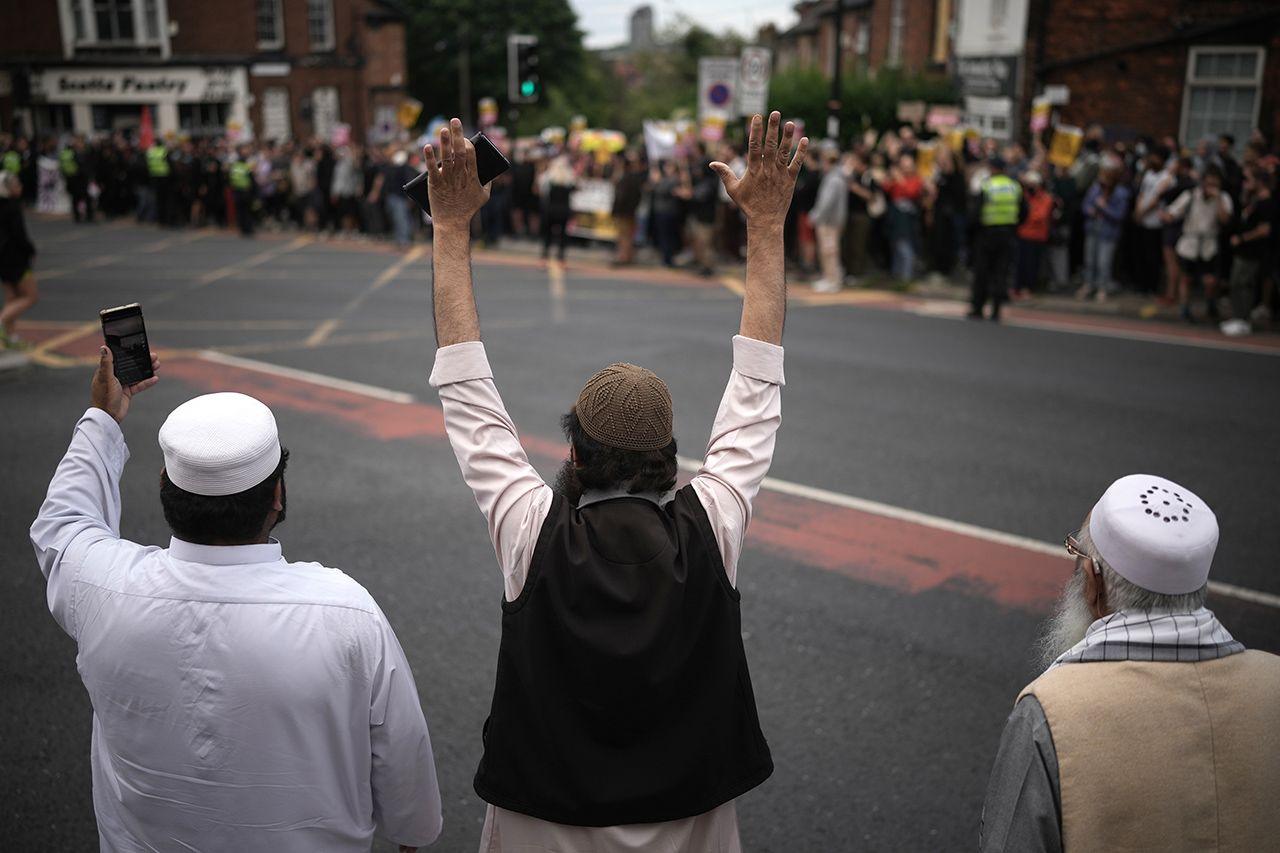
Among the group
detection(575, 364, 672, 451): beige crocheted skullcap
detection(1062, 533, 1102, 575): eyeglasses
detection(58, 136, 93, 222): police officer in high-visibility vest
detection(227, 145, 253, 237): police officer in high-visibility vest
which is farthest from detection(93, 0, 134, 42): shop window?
detection(1062, 533, 1102, 575): eyeglasses

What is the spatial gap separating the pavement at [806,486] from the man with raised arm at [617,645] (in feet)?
5.73

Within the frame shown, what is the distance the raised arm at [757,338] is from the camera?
2.64 m

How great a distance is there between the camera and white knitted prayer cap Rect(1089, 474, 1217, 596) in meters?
2.17

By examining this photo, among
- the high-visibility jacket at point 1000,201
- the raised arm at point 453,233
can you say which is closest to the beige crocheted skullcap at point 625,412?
the raised arm at point 453,233

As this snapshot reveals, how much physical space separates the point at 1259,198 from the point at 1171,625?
1307 cm

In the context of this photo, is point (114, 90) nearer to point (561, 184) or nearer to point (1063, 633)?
point (561, 184)

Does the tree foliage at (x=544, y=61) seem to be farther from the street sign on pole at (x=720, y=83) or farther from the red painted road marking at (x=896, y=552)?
the red painted road marking at (x=896, y=552)

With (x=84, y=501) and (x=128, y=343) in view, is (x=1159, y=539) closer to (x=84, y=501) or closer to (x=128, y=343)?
(x=84, y=501)

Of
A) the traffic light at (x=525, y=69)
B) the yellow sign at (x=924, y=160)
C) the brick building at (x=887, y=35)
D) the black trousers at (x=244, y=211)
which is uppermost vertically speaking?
the brick building at (x=887, y=35)

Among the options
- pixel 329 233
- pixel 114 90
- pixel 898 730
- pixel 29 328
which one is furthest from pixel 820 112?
pixel 114 90

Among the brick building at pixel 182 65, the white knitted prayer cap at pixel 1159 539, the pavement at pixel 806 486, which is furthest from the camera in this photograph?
the brick building at pixel 182 65

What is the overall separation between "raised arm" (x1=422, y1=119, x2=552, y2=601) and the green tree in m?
59.7

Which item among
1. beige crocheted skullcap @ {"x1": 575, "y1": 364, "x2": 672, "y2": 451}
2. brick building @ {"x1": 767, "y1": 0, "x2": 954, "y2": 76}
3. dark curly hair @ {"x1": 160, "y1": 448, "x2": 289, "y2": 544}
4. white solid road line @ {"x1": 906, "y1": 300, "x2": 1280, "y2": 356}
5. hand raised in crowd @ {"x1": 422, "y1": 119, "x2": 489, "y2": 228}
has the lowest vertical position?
white solid road line @ {"x1": 906, "y1": 300, "x2": 1280, "y2": 356}

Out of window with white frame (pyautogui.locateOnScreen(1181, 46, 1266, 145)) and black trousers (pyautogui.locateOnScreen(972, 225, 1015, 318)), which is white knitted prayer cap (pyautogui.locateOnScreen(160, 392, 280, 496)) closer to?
black trousers (pyautogui.locateOnScreen(972, 225, 1015, 318))
